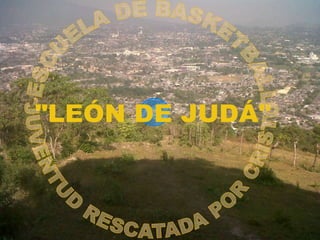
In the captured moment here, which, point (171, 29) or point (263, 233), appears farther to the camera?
point (171, 29)

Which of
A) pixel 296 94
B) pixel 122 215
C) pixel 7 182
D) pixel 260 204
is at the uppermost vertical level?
pixel 7 182

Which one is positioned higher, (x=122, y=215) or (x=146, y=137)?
(x=122, y=215)

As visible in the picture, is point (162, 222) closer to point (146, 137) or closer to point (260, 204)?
point (260, 204)

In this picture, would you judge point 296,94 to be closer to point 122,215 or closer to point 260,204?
point 260,204

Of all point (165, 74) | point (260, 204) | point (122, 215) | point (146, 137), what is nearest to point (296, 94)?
point (165, 74)

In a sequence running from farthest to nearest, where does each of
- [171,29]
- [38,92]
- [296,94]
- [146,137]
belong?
[171,29] → [296,94] → [146,137] → [38,92]

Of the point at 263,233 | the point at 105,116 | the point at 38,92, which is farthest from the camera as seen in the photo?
the point at 105,116

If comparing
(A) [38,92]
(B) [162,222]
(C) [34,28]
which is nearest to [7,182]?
(B) [162,222]
